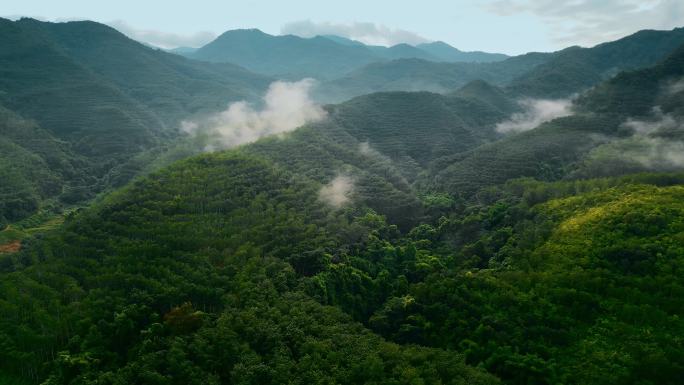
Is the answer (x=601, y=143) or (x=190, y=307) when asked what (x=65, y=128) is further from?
(x=601, y=143)

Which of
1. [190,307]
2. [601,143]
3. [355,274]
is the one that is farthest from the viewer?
[601,143]

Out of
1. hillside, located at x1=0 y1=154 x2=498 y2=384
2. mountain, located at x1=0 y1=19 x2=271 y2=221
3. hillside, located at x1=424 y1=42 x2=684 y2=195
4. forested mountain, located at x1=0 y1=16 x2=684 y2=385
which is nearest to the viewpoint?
hillside, located at x1=0 y1=154 x2=498 y2=384

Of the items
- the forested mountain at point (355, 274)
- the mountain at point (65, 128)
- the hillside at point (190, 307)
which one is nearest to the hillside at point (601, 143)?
the forested mountain at point (355, 274)

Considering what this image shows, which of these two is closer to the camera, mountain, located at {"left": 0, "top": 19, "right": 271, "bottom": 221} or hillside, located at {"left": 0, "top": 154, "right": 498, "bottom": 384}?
hillside, located at {"left": 0, "top": 154, "right": 498, "bottom": 384}

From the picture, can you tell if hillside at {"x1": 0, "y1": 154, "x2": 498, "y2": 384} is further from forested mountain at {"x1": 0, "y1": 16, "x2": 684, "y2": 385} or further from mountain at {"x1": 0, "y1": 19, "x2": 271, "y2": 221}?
mountain at {"x1": 0, "y1": 19, "x2": 271, "y2": 221}

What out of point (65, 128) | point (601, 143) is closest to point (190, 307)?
point (601, 143)

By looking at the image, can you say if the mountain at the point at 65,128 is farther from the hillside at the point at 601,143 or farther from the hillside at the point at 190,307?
the hillside at the point at 601,143

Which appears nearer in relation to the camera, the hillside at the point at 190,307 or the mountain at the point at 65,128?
the hillside at the point at 190,307

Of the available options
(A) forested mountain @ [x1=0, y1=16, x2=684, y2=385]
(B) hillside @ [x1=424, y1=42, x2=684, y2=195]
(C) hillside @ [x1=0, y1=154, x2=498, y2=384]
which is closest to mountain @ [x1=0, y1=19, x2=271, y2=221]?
(A) forested mountain @ [x1=0, y1=16, x2=684, y2=385]

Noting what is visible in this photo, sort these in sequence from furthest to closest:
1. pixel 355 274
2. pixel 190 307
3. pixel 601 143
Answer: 1. pixel 601 143
2. pixel 355 274
3. pixel 190 307

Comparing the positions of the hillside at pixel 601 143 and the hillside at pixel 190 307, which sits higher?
the hillside at pixel 601 143

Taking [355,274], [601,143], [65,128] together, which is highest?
[601,143]

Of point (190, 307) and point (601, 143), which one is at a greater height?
point (601, 143)

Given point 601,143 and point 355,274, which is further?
point 601,143
